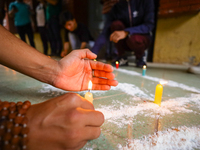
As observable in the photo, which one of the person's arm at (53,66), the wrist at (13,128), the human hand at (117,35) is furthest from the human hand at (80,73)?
the human hand at (117,35)

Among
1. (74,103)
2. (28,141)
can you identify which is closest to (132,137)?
(74,103)

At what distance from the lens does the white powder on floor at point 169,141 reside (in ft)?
2.06

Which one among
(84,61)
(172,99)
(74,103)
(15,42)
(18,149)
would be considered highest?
(15,42)

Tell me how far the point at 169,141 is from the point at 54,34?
193 inches

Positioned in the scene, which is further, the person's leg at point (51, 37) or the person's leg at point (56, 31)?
the person's leg at point (51, 37)

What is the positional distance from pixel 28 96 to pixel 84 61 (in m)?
0.62

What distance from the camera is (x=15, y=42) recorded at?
804 millimetres

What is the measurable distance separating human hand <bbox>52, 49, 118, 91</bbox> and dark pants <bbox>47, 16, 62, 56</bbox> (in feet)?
13.1

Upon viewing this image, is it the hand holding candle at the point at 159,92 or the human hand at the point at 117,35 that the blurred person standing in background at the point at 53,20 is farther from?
the hand holding candle at the point at 159,92

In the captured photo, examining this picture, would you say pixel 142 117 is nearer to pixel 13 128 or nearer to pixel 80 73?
pixel 80 73

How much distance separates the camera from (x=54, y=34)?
15.4 ft

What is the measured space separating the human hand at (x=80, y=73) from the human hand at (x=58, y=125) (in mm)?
438

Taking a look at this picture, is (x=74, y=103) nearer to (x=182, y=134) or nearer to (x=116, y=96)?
(x=182, y=134)

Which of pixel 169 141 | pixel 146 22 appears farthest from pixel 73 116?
pixel 146 22
